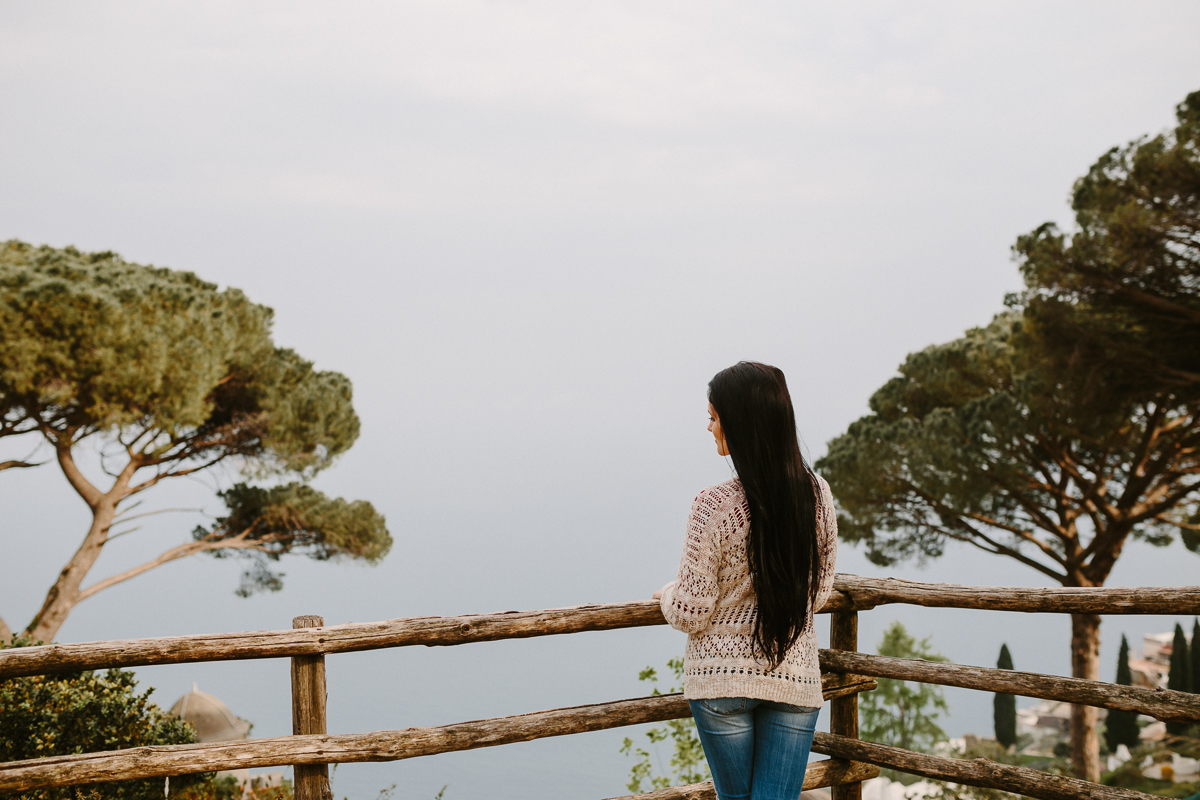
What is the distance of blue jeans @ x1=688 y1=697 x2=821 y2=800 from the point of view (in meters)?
2.15

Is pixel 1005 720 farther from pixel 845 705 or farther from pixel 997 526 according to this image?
pixel 845 705

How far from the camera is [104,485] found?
13.9m

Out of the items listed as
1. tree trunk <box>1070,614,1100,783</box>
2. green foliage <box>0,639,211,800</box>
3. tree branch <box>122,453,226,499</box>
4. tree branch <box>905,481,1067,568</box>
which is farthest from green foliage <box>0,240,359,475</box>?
tree trunk <box>1070,614,1100,783</box>

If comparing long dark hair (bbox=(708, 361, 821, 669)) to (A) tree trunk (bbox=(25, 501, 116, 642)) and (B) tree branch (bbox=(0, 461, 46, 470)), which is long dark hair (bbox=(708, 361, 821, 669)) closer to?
(A) tree trunk (bbox=(25, 501, 116, 642))

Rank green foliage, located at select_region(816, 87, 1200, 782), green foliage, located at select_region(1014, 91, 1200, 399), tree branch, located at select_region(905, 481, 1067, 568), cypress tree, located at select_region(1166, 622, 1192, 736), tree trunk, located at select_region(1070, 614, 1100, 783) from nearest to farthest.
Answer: green foliage, located at select_region(1014, 91, 1200, 399), green foliage, located at select_region(816, 87, 1200, 782), tree trunk, located at select_region(1070, 614, 1100, 783), tree branch, located at select_region(905, 481, 1067, 568), cypress tree, located at select_region(1166, 622, 1192, 736)

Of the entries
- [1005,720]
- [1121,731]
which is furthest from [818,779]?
[1005,720]

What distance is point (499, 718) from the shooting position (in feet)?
9.66

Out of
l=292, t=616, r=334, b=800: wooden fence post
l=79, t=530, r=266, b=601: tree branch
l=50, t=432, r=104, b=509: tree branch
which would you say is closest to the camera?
l=292, t=616, r=334, b=800: wooden fence post

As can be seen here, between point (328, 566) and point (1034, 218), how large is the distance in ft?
45.5

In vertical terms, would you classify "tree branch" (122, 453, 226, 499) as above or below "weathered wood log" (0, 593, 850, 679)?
above

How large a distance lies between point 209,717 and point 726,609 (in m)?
12.6

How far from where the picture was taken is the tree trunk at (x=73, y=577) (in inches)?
509

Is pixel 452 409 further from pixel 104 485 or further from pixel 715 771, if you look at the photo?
pixel 715 771

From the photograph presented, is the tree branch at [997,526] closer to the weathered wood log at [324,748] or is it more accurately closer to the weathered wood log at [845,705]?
the weathered wood log at [845,705]
